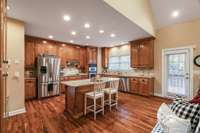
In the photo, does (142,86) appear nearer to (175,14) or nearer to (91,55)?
(175,14)

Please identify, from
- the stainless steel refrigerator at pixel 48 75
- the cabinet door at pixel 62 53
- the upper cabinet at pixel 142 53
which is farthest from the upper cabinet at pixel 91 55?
the upper cabinet at pixel 142 53

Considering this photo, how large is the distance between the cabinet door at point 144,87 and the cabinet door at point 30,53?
4.80 m

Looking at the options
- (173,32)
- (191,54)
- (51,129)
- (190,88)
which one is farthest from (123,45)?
(51,129)

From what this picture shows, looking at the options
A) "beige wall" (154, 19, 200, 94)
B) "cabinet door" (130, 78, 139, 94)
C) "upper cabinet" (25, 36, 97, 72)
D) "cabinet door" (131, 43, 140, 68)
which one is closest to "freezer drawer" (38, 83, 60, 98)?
"upper cabinet" (25, 36, 97, 72)

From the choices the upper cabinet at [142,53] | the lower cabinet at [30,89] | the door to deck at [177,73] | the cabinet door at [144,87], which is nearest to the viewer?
the door to deck at [177,73]

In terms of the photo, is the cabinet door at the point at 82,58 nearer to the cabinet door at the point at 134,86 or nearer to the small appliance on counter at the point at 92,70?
the small appliance on counter at the point at 92,70

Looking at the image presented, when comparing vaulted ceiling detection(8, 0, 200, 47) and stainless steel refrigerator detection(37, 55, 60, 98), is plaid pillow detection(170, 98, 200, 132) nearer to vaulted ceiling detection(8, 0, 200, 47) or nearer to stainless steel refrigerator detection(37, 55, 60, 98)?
vaulted ceiling detection(8, 0, 200, 47)

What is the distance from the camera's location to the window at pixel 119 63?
6.87 metres

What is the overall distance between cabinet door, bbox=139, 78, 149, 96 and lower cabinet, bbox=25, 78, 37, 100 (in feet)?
14.7

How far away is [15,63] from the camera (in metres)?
3.35

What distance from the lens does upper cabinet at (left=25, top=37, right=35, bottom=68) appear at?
5.03 metres

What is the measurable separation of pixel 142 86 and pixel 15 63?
15.7ft

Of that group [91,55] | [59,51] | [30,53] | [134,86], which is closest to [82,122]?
[134,86]

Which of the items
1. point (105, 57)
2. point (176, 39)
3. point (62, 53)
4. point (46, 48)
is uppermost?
point (176, 39)
